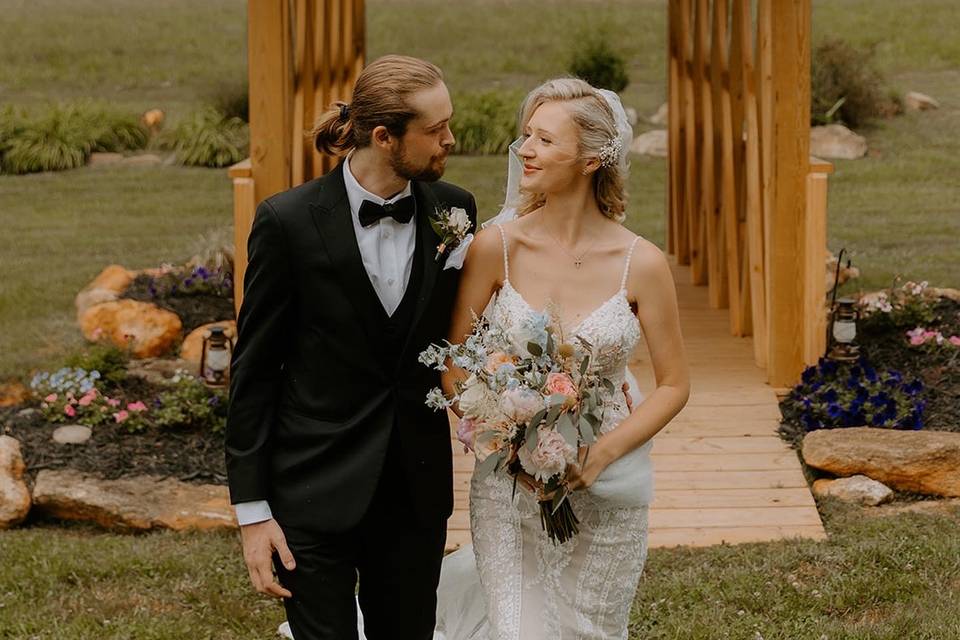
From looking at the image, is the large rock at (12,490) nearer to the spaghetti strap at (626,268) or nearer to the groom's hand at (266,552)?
the groom's hand at (266,552)

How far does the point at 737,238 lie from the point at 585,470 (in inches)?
225

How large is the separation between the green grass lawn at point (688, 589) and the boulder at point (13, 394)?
2261mm

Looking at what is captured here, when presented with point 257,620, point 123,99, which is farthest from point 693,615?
point 123,99

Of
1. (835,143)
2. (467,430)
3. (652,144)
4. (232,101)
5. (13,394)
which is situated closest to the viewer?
(467,430)

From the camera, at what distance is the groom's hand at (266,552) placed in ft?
12.3

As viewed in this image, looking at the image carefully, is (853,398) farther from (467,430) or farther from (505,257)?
(467,430)

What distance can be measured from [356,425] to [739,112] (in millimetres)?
6377

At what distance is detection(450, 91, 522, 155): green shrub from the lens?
59.5 feet

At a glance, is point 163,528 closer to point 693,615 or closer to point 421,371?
point 693,615

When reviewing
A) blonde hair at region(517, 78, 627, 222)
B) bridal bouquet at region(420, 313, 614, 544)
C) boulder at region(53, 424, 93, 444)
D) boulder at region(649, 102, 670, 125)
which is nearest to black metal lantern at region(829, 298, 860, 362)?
boulder at region(53, 424, 93, 444)

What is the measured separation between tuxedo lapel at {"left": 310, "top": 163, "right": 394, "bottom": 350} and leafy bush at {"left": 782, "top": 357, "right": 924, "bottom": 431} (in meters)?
4.21

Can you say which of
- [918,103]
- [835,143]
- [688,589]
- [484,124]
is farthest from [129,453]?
[918,103]

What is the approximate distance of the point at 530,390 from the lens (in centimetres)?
367

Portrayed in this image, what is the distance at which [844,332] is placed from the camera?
8.03 m
